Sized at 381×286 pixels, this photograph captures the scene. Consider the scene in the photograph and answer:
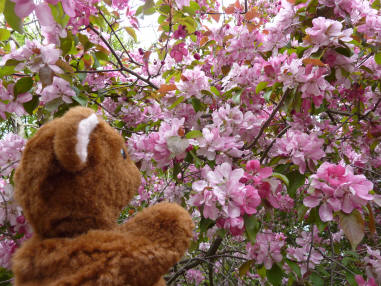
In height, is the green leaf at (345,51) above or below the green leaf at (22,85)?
below

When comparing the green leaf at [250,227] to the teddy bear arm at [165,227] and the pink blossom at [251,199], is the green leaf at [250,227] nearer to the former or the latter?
the pink blossom at [251,199]

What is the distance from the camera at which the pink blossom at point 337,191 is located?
909 mm

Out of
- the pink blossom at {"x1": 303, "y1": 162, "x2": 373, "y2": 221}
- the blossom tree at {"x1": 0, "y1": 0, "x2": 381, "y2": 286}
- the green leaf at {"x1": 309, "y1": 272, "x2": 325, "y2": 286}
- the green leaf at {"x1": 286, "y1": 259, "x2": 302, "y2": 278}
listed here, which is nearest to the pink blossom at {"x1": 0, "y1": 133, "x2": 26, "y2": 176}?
the blossom tree at {"x1": 0, "y1": 0, "x2": 381, "y2": 286}

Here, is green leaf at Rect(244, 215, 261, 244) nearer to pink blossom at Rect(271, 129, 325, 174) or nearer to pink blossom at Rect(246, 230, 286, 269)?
pink blossom at Rect(271, 129, 325, 174)

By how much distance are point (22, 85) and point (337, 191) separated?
142 centimetres

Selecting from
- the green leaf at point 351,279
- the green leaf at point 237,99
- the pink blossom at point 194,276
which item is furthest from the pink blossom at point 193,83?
the pink blossom at point 194,276

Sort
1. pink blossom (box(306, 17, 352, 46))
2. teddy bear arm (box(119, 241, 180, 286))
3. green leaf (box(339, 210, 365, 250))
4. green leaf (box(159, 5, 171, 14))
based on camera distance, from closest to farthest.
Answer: teddy bear arm (box(119, 241, 180, 286))
green leaf (box(339, 210, 365, 250))
pink blossom (box(306, 17, 352, 46))
green leaf (box(159, 5, 171, 14))

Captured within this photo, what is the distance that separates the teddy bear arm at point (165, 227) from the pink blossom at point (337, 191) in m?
0.45

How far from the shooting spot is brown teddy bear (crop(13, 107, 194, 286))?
0.71 metres

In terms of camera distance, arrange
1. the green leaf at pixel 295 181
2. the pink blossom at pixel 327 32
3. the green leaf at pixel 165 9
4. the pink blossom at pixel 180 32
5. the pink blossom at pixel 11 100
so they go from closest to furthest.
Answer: the pink blossom at pixel 327 32, the green leaf at pixel 295 181, the pink blossom at pixel 11 100, the green leaf at pixel 165 9, the pink blossom at pixel 180 32

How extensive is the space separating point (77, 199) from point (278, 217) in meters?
2.42

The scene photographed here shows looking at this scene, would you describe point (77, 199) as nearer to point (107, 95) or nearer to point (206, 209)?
point (206, 209)

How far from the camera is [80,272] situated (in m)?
0.68

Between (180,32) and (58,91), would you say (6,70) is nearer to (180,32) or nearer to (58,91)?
(58,91)
